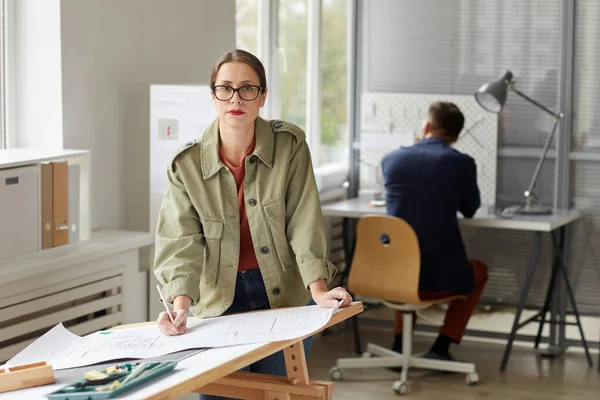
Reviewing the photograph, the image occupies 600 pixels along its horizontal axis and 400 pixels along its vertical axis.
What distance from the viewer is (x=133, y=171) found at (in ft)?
13.3

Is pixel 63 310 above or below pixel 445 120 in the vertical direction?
below

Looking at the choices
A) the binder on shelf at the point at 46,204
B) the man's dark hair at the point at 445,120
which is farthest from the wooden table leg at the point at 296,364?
the man's dark hair at the point at 445,120

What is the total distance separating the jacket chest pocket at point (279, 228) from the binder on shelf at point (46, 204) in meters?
1.19

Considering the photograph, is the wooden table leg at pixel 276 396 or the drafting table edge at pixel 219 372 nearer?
the drafting table edge at pixel 219 372

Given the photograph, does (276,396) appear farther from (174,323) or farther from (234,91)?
(234,91)

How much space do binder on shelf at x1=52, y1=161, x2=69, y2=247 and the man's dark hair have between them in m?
1.86

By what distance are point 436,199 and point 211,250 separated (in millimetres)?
2228

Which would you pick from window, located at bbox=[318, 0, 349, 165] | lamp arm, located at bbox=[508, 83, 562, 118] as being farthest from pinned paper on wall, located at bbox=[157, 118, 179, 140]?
window, located at bbox=[318, 0, 349, 165]

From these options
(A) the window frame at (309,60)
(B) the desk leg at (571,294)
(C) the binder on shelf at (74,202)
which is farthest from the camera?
(A) the window frame at (309,60)

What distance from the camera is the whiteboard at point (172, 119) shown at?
3.71m

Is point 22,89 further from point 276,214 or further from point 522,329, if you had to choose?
point 522,329

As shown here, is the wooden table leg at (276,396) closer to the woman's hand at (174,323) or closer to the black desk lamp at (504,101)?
the woman's hand at (174,323)

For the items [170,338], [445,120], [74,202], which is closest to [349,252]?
[445,120]

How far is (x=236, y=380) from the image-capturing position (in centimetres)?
231
